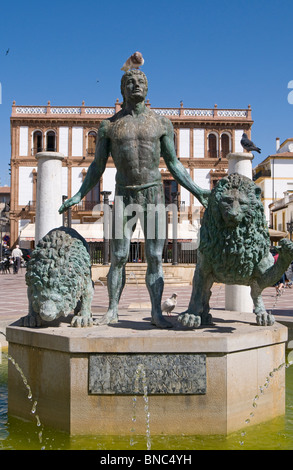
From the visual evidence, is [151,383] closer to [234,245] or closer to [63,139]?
[234,245]

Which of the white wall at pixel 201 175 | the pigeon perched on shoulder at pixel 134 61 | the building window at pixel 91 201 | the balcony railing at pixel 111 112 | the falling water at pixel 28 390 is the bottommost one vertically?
the falling water at pixel 28 390

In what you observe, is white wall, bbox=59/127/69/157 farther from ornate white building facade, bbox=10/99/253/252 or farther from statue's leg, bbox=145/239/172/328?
statue's leg, bbox=145/239/172/328

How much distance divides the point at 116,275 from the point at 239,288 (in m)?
3.73

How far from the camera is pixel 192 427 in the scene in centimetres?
352

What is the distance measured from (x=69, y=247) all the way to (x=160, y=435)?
1559 millimetres

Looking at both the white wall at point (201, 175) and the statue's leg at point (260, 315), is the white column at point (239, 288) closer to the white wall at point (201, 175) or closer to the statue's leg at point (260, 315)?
the statue's leg at point (260, 315)

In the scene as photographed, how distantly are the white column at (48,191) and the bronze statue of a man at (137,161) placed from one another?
3.55 m

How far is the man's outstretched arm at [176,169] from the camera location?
4480mm

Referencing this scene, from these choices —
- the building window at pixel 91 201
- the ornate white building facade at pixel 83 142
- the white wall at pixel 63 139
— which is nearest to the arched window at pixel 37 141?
the ornate white building facade at pixel 83 142

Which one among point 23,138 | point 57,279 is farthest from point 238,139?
point 57,279

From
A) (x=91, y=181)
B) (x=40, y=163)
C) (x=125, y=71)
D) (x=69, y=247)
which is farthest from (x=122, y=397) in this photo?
(x=40, y=163)

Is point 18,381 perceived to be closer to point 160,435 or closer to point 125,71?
point 160,435

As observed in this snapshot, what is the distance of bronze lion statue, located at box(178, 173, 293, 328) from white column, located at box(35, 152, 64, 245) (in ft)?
14.4

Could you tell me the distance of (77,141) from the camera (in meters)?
40.1
